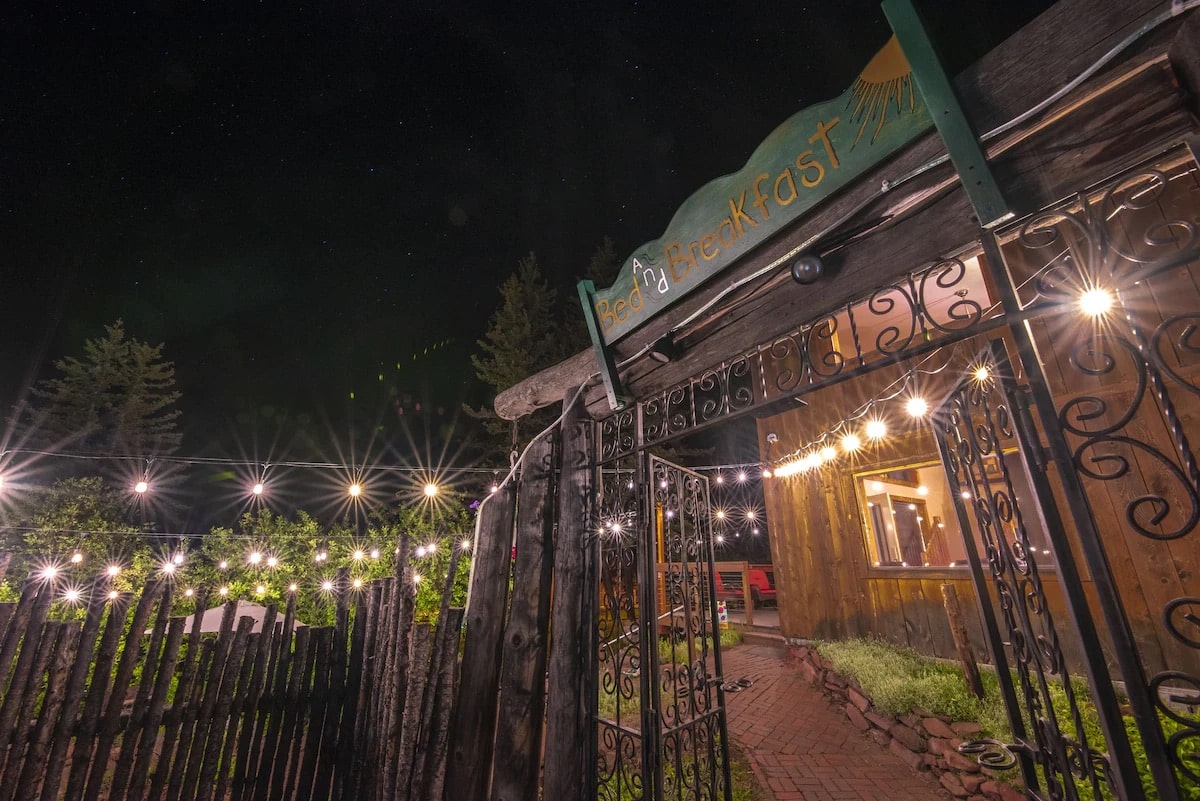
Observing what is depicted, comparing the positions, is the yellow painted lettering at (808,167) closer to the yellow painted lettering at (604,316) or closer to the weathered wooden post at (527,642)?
the yellow painted lettering at (604,316)

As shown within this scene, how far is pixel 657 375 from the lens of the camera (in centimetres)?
374

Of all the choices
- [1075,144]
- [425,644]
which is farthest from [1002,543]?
[425,644]

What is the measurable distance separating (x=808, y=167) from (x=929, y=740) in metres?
5.97

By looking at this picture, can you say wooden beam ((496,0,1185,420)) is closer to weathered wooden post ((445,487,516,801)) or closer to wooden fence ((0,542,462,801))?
weathered wooden post ((445,487,516,801))

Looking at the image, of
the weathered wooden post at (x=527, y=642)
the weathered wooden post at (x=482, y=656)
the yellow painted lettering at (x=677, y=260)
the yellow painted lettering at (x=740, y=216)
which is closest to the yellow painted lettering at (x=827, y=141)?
the yellow painted lettering at (x=740, y=216)

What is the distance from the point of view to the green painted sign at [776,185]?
89.8 inches

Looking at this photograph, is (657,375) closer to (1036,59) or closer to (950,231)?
(950,231)

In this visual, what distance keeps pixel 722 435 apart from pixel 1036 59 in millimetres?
22847

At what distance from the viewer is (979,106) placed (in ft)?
6.91

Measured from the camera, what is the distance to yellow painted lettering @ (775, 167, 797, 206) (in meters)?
2.68

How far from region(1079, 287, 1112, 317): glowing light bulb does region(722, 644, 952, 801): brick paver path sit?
495 centimetres

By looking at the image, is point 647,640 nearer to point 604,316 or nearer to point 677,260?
point 604,316

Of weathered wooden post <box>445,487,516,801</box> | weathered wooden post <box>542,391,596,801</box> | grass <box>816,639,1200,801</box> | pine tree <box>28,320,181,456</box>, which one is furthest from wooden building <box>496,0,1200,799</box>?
pine tree <box>28,320,181,456</box>

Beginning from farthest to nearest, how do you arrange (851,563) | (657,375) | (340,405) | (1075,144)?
(340,405), (851,563), (657,375), (1075,144)
